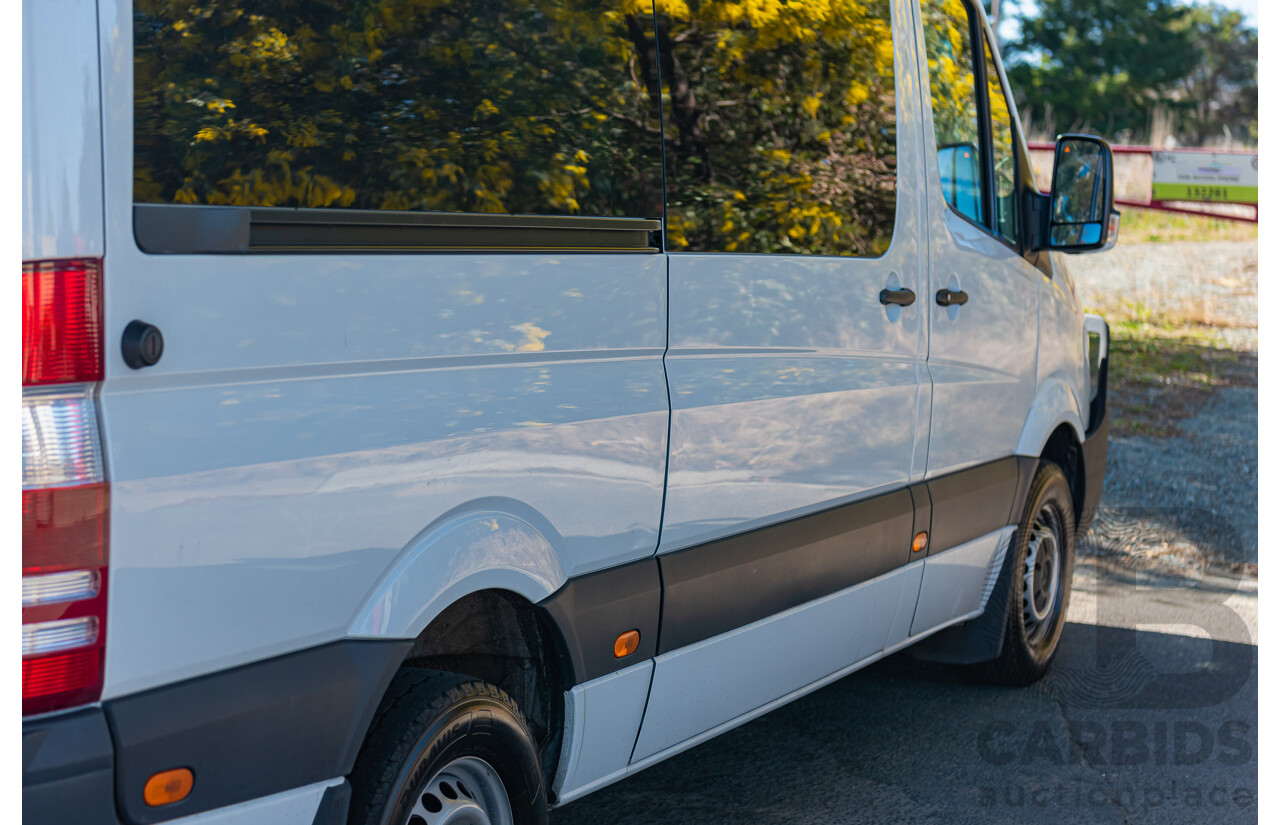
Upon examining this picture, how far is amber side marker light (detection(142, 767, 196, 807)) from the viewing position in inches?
71.3

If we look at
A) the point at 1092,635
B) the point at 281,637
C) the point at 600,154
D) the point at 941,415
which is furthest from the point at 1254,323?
the point at 281,637

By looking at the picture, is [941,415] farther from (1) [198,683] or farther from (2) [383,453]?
(1) [198,683]

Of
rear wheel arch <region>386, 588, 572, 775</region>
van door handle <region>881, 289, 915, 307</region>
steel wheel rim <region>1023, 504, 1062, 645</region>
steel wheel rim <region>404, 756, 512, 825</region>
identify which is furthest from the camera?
steel wheel rim <region>1023, 504, 1062, 645</region>

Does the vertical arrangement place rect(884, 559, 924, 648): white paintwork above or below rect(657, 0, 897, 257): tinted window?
below

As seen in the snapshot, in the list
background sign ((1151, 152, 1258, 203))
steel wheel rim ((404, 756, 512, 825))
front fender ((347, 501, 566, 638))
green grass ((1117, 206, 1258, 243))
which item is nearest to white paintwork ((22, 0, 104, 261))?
front fender ((347, 501, 566, 638))

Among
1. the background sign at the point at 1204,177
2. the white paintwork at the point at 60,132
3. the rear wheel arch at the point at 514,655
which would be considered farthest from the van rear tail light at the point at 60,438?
the background sign at the point at 1204,177

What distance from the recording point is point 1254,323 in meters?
14.0

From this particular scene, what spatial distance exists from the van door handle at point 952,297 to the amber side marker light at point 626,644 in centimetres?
172

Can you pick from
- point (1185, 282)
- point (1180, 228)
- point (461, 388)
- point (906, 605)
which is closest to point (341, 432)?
point (461, 388)

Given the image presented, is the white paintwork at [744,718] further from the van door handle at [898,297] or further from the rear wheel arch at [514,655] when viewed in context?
the van door handle at [898,297]

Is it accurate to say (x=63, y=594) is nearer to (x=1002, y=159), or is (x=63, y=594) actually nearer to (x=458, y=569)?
(x=458, y=569)

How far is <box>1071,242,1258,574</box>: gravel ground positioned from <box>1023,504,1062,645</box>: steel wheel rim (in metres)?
2.07

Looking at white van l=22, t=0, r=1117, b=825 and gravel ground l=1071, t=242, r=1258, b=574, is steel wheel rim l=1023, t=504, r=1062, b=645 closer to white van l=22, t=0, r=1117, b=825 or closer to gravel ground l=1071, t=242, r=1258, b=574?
white van l=22, t=0, r=1117, b=825

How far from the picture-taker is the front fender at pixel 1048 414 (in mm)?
4594
